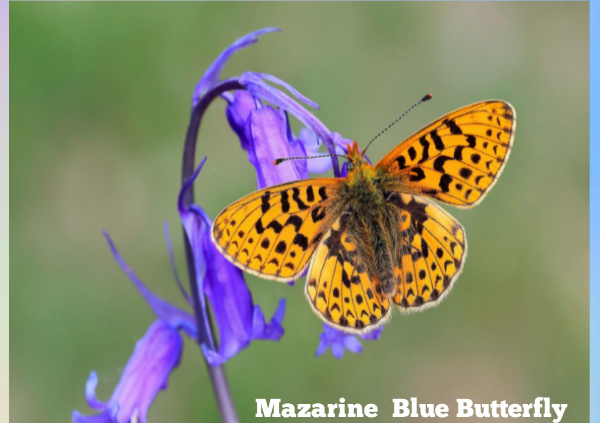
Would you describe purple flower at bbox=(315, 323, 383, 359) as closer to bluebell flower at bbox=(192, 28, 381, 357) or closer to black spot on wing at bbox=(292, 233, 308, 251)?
bluebell flower at bbox=(192, 28, 381, 357)

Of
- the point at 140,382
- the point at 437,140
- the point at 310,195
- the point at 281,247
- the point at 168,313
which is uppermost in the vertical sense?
the point at 437,140

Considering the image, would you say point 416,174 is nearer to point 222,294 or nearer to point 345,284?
point 345,284

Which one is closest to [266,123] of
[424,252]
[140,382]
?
[424,252]

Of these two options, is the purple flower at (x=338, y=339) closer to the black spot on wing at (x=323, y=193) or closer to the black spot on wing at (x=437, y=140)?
the black spot on wing at (x=323, y=193)

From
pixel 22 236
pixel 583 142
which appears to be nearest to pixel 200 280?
pixel 22 236

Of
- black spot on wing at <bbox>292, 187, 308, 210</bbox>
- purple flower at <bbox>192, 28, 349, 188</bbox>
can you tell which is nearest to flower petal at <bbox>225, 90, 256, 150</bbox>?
purple flower at <bbox>192, 28, 349, 188</bbox>

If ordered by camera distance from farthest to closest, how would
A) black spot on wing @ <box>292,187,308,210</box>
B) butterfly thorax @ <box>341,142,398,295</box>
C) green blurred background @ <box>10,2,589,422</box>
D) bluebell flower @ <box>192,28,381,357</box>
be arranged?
green blurred background @ <box>10,2,589,422</box> < butterfly thorax @ <box>341,142,398,295</box> < black spot on wing @ <box>292,187,308,210</box> < bluebell flower @ <box>192,28,381,357</box>

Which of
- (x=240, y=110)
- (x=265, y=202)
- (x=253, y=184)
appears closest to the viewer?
(x=265, y=202)
